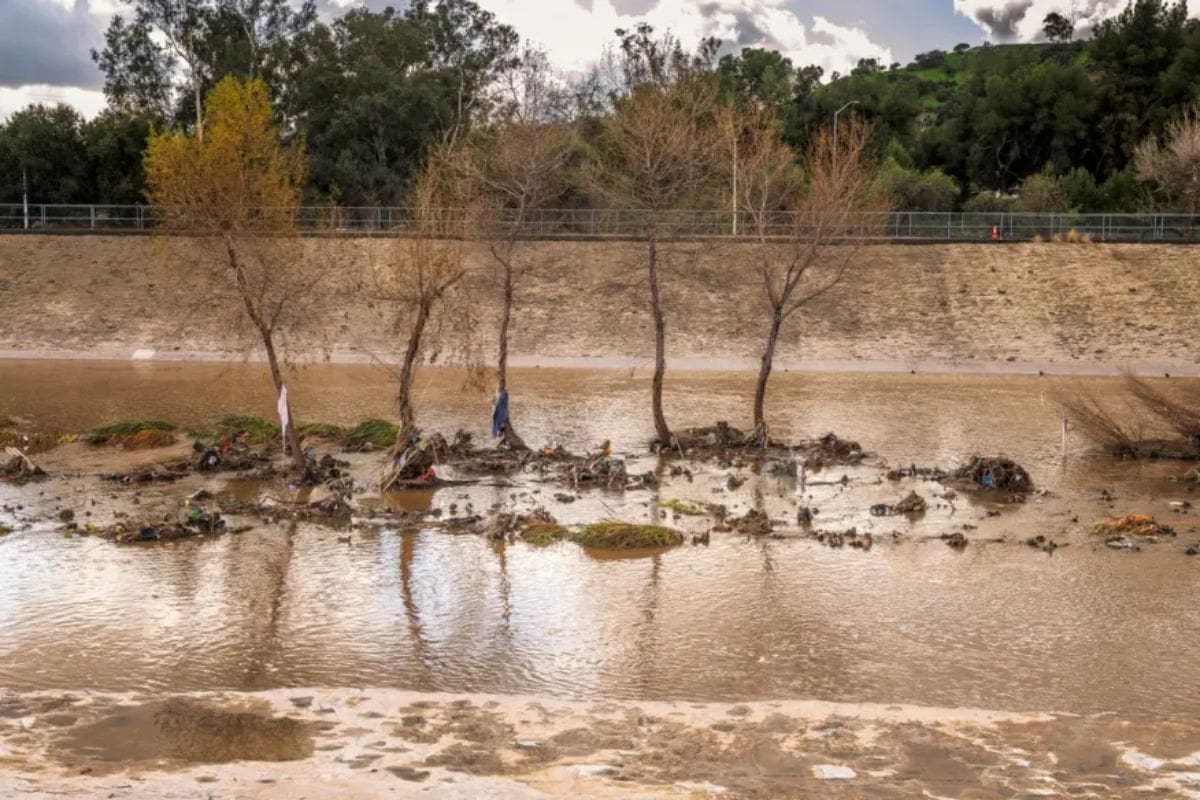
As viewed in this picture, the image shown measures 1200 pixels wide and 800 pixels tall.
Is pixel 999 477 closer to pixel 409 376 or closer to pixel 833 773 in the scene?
pixel 409 376

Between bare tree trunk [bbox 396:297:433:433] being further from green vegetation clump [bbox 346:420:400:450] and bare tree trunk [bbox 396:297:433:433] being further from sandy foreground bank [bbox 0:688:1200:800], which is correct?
sandy foreground bank [bbox 0:688:1200:800]

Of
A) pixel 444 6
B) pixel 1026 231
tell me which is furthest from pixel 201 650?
pixel 444 6

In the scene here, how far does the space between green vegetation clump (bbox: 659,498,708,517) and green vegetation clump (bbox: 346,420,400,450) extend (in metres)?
7.49

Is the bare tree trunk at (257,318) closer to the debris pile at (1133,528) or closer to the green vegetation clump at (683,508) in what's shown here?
the green vegetation clump at (683,508)

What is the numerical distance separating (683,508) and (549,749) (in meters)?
10.1

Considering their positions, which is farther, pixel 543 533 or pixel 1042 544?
pixel 543 533

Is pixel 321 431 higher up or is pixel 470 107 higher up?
pixel 470 107

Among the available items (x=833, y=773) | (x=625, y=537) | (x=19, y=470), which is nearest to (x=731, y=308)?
(x=19, y=470)

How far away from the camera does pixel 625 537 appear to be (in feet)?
59.5

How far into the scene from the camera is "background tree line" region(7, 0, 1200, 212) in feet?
215

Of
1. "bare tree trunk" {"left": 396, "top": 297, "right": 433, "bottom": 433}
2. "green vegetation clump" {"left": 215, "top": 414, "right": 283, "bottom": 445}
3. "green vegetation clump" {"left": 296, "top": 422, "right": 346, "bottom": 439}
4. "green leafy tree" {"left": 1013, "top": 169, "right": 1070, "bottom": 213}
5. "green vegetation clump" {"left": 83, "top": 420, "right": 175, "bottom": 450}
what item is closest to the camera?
"bare tree trunk" {"left": 396, "top": 297, "right": 433, "bottom": 433}

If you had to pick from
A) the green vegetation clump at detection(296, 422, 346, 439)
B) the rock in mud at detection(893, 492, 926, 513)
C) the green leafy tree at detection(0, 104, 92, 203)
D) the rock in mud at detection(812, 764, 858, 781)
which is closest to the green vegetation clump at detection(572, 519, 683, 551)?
the rock in mud at detection(893, 492, 926, 513)

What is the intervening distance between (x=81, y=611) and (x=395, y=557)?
4327mm

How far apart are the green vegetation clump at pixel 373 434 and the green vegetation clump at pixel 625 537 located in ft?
28.1
